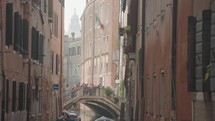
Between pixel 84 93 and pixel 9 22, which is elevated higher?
pixel 9 22

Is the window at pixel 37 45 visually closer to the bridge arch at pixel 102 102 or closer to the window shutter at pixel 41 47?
the window shutter at pixel 41 47

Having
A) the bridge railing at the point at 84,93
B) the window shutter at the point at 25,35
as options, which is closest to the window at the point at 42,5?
the window shutter at the point at 25,35

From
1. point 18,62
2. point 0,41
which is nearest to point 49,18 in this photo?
point 18,62

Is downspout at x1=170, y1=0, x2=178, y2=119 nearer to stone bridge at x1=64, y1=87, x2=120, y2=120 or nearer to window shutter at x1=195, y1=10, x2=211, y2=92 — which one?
window shutter at x1=195, y1=10, x2=211, y2=92

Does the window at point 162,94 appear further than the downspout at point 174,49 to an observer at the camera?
Yes

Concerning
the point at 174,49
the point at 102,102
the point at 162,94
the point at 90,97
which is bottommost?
the point at 102,102

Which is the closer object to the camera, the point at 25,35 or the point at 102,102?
the point at 25,35

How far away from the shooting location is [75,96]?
68.1 meters

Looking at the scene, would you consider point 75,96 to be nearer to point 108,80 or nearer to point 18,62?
point 108,80

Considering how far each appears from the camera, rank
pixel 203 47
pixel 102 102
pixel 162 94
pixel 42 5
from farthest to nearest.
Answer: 1. pixel 102 102
2. pixel 42 5
3. pixel 162 94
4. pixel 203 47

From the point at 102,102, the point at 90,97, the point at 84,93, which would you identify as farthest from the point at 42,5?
the point at 84,93

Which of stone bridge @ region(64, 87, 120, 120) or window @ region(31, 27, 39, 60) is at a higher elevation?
window @ region(31, 27, 39, 60)

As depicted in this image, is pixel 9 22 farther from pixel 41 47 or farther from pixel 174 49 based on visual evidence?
pixel 41 47

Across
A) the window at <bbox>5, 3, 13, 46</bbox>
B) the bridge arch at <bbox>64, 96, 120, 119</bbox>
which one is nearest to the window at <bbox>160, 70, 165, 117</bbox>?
the window at <bbox>5, 3, 13, 46</bbox>
